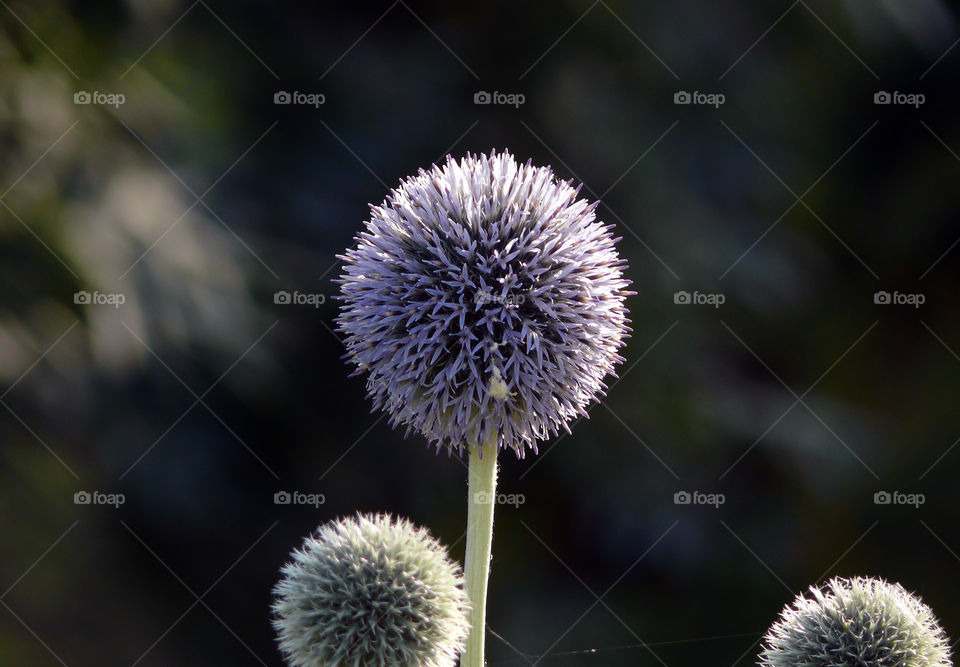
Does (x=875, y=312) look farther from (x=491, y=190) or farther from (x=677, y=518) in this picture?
(x=491, y=190)

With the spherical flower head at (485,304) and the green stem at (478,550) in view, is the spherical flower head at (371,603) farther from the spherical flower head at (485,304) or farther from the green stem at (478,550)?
the spherical flower head at (485,304)

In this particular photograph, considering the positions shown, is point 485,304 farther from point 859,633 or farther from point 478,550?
point 859,633

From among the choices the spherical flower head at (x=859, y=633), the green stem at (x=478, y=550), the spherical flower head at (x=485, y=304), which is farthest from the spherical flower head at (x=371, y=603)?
the spherical flower head at (x=859, y=633)

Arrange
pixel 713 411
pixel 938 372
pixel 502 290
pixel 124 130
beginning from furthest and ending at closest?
1. pixel 938 372
2. pixel 713 411
3. pixel 124 130
4. pixel 502 290

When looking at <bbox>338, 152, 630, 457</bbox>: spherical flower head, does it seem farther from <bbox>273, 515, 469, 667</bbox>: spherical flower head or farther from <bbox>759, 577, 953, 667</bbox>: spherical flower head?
<bbox>759, 577, 953, 667</bbox>: spherical flower head

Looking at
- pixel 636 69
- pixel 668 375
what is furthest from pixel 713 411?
pixel 636 69

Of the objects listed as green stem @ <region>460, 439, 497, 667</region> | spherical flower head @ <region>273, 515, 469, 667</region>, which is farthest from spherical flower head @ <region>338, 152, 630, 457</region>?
spherical flower head @ <region>273, 515, 469, 667</region>

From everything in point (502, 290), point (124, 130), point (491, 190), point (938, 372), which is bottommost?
point (502, 290)
